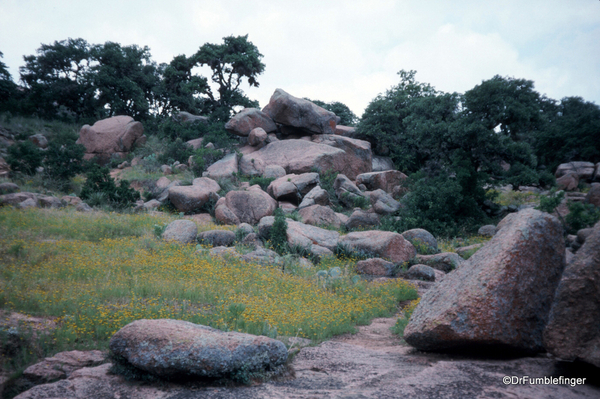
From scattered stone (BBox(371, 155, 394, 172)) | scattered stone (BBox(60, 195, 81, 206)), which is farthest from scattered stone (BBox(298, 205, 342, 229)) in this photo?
scattered stone (BBox(371, 155, 394, 172))

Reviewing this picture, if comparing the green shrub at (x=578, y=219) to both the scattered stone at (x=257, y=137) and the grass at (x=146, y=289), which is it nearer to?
the grass at (x=146, y=289)

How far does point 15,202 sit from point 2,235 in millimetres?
4391

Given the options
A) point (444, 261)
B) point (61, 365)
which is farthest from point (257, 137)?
point (61, 365)

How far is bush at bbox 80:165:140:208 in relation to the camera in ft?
48.7

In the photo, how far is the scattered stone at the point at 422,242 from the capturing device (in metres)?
12.5

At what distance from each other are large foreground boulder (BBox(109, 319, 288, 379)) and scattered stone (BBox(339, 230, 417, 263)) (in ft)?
24.8

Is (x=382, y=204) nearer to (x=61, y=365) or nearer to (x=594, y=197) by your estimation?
(x=594, y=197)

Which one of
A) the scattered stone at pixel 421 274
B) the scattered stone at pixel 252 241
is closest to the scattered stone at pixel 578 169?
the scattered stone at pixel 421 274

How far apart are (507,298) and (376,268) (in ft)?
19.7

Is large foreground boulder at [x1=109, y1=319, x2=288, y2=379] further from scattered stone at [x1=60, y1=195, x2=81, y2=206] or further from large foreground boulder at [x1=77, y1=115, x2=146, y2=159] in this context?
large foreground boulder at [x1=77, y1=115, x2=146, y2=159]

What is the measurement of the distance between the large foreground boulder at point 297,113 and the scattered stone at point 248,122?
709mm

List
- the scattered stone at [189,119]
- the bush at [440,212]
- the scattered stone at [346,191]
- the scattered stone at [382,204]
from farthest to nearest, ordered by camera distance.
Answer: the scattered stone at [189,119], the scattered stone at [346,191], the scattered stone at [382,204], the bush at [440,212]

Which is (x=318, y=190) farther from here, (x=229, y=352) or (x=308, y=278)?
(x=229, y=352)

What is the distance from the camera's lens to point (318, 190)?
1733 centimetres
